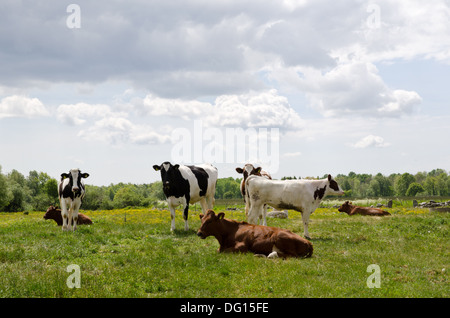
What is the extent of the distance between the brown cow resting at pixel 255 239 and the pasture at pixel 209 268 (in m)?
0.52

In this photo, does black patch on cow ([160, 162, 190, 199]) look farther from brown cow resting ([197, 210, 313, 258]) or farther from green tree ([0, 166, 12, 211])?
green tree ([0, 166, 12, 211])

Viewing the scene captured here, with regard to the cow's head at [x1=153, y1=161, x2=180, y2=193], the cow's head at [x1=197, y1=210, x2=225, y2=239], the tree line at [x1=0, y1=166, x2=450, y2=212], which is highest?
the cow's head at [x1=153, y1=161, x2=180, y2=193]

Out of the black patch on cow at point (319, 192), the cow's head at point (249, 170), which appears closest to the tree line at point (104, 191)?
the black patch on cow at point (319, 192)

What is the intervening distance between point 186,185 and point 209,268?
30.8 ft

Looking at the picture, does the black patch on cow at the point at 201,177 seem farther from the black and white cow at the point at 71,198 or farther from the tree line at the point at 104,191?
the tree line at the point at 104,191

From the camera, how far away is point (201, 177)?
2056 centimetres

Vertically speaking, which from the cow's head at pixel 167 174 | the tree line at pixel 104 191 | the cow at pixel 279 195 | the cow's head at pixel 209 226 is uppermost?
the cow's head at pixel 167 174

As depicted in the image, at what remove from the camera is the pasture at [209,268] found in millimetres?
8172

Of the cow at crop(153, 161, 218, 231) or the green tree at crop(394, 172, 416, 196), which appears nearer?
the cow at crop(153, 161, 218, 231)

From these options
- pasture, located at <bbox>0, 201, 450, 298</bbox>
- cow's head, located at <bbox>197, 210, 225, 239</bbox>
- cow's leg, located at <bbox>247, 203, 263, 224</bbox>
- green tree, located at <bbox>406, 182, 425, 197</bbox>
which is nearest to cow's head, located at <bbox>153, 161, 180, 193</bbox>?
pasture, located at <bbox>0, 201, 450, 298</bbox>

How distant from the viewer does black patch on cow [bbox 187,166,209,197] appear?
800 inches

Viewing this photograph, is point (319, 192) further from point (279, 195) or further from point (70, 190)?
point (70, 190)

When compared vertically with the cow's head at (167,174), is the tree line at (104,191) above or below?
below
